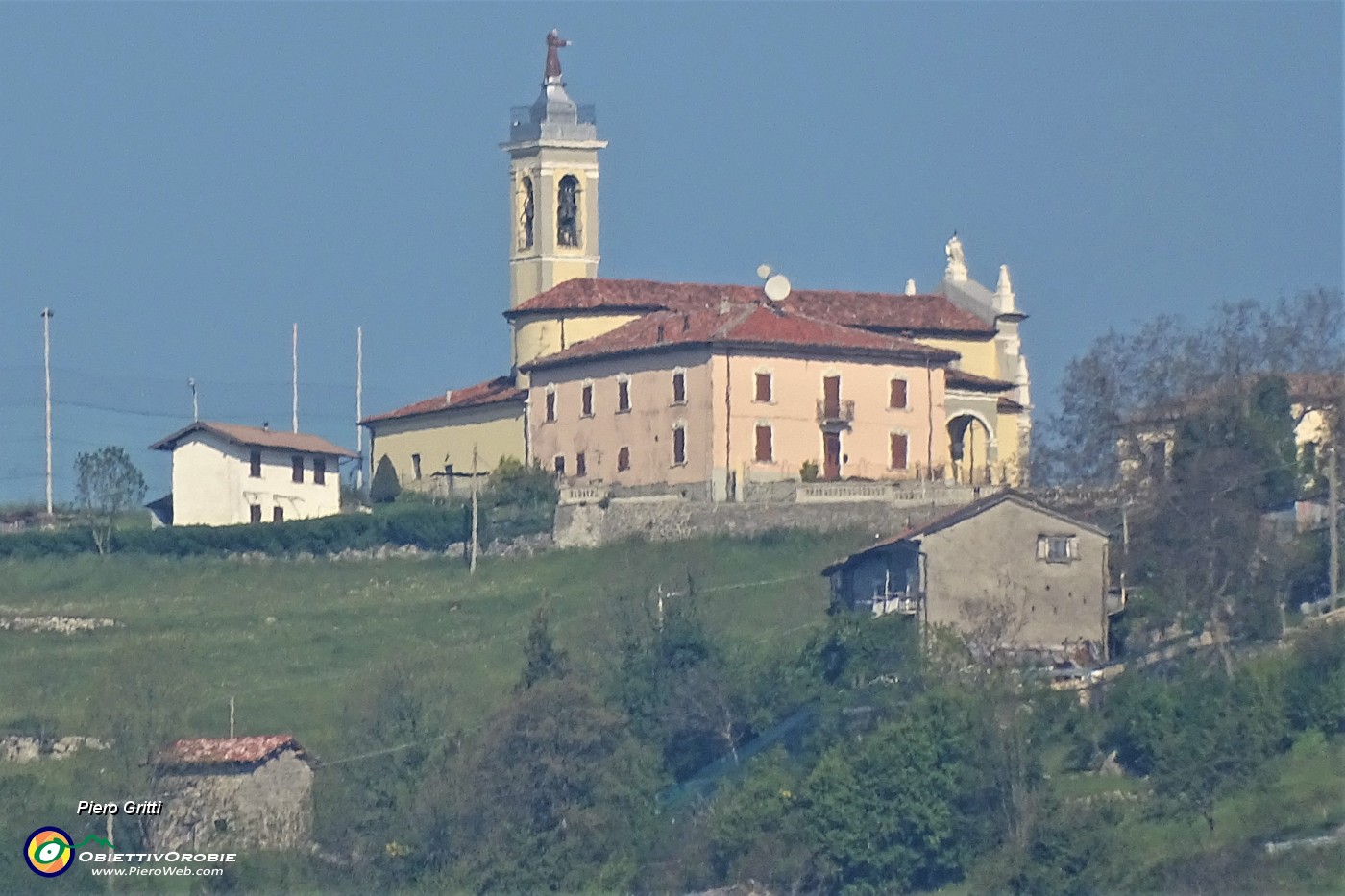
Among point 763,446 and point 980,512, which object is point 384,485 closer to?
point 763,446

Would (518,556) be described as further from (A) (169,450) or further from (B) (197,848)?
(B) (197,848)

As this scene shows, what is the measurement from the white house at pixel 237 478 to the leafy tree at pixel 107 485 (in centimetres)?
93

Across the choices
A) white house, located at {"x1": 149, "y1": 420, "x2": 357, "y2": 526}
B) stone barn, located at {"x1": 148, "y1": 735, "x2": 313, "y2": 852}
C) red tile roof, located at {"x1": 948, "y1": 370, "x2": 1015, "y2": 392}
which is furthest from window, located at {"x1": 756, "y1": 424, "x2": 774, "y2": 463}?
stone barn, located at {"x1": 148, "y1": 735, "x2": 313, "y2": 852}

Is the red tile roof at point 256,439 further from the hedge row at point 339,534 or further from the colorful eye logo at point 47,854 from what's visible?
the colorful eye logo at point 47,854

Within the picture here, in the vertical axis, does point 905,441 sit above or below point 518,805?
above

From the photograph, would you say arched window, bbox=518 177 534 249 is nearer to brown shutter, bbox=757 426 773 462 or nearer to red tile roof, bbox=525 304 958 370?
red tile roof, bbox=525 304 958 370

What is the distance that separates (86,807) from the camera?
201 ft

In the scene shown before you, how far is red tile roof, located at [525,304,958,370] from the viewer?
8025 cm

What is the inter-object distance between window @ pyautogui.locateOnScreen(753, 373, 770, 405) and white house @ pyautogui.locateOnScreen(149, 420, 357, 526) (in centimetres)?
925

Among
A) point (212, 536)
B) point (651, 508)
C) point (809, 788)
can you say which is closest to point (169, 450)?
point (212, 536)

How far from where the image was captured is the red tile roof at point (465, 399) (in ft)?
282

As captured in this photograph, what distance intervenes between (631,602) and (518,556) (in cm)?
714

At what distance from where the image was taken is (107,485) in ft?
270

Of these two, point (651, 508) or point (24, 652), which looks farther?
point (651, 508)
